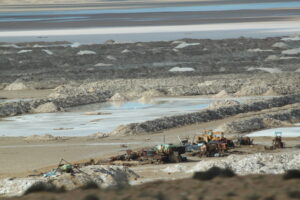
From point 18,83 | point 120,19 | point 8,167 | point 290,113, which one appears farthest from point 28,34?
point 8,167

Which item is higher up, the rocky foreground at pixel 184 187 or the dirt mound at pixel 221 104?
the rocky foreground at pixel 184 187

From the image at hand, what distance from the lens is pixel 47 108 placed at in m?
33.4

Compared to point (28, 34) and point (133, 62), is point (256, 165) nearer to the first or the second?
point (133, 62)

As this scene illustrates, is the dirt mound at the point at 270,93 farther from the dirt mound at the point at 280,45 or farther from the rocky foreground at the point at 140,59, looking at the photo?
the dirt mound at the point at 280,45

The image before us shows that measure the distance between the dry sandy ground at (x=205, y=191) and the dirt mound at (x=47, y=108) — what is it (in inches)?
750

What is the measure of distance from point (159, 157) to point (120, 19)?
86.7 metres

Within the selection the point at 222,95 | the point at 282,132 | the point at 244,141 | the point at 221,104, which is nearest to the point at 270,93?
the point at 222,95

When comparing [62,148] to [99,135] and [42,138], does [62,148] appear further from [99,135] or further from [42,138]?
[99,135]

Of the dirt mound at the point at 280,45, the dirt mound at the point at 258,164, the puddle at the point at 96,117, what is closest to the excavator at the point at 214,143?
the dirt mound at the point at 258,164

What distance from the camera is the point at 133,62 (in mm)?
52406

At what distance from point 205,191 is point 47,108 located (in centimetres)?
2091

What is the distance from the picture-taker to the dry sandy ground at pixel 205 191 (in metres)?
12.4

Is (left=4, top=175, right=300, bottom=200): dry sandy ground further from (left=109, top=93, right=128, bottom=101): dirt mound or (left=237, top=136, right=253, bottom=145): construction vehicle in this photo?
(left=109, top=93, right=128, bottom=101): dirt mound

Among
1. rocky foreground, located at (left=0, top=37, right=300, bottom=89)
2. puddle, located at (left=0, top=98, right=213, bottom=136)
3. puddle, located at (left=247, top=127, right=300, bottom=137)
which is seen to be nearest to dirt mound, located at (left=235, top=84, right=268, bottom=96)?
puddle, located at (left=0, top=98, right=213, bottom=136)
